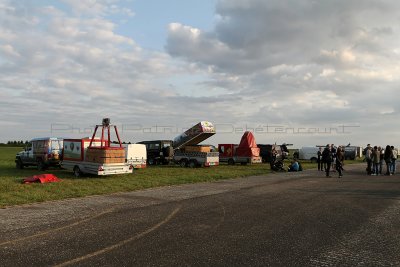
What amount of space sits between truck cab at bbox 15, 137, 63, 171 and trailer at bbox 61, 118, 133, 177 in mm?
2862

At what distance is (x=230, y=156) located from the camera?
3559 centimetres

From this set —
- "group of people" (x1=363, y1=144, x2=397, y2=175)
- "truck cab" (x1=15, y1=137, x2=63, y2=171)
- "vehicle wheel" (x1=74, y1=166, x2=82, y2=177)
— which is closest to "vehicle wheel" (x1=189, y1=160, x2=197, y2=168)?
"truck cab" (x1=15, y1=137, x2=63, y2=171)

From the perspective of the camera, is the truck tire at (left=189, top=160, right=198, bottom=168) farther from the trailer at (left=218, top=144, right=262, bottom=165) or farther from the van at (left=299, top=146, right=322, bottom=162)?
the van at (left=299, top=146, right=322, bottom=162)

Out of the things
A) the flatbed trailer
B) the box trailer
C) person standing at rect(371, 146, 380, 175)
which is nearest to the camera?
the box trailer

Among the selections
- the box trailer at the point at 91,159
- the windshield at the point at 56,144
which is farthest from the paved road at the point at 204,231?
the windshield at the point at 56,144

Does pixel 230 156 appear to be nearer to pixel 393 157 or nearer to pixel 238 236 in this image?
pixel 393 157

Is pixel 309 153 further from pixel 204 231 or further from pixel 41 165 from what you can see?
pixel 204 231

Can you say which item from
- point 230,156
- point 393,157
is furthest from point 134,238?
point 230,156

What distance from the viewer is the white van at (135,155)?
24.9 meters

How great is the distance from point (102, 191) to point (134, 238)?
759 centimetres

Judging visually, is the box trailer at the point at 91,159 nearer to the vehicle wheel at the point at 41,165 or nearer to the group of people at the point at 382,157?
the vehicle wheel at the point at 41,165

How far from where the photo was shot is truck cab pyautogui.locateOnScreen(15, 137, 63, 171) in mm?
24828

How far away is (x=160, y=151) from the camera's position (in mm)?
32938

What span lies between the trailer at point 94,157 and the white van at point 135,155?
2.38 m
